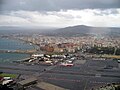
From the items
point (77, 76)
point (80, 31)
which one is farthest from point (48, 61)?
point (80, 31)

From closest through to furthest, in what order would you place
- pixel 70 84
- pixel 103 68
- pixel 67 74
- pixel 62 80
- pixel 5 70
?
pixel 70 84 < pixel 62 80 < pixel 67 74 < pixel 5 70 < pixel 103 68

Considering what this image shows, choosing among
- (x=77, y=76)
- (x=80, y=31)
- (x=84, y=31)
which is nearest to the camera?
(x=77, y=76)

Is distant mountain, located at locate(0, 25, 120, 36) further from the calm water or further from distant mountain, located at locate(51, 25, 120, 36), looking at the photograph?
the calm water

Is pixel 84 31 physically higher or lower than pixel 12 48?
higher

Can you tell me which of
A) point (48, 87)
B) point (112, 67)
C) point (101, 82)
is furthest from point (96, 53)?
point (48, 87)

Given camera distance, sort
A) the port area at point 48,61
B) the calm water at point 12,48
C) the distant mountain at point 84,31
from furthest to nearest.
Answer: the distant mountain at point 84,31 → the calm water at point 12,48 → the port area at point 48,61

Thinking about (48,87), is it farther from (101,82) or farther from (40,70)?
(40,70)

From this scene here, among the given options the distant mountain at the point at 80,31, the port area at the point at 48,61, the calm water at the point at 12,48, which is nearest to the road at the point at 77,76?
the port area at the point at 48,61

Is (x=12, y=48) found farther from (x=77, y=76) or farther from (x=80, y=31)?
(x=80, y=31)

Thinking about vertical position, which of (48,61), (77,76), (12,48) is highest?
(12,48)

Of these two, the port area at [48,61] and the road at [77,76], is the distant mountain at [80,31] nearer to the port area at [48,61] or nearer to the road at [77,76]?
the port area at [48,61]

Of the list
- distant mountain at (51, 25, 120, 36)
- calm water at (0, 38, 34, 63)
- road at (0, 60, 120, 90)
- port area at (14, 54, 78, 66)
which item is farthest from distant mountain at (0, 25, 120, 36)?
road at (0, 60, 120, 90)
